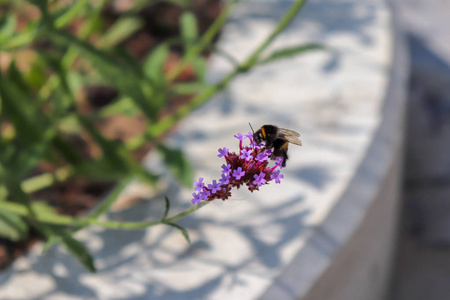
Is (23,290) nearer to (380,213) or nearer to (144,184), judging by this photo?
Result: (144,184)

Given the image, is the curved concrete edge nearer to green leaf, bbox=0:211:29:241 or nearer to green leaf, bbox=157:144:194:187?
green leaf, bbox=157:144:194:187

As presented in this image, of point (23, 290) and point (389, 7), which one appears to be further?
point (389, 7)

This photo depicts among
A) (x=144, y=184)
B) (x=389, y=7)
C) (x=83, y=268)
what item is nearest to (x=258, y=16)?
(x=389, y=7)

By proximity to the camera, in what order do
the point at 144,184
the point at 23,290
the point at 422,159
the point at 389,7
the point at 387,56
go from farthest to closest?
the point at 422,159 < the point at 389,7 < the point at 387,56 < the point at 144,184 < the point at 23,290

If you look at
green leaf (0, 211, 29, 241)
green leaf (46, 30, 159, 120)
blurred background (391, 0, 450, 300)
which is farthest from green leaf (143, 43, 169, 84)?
blurred background (391, 0, 450, 300)

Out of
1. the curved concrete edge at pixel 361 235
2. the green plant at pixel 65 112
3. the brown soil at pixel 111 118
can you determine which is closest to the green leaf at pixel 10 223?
the green plant at pixel 65 112

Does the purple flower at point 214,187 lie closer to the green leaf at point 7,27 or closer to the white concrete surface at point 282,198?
the white concrete surface at point 282,198

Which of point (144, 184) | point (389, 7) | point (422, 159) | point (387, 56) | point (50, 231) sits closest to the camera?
point (50, 231)
